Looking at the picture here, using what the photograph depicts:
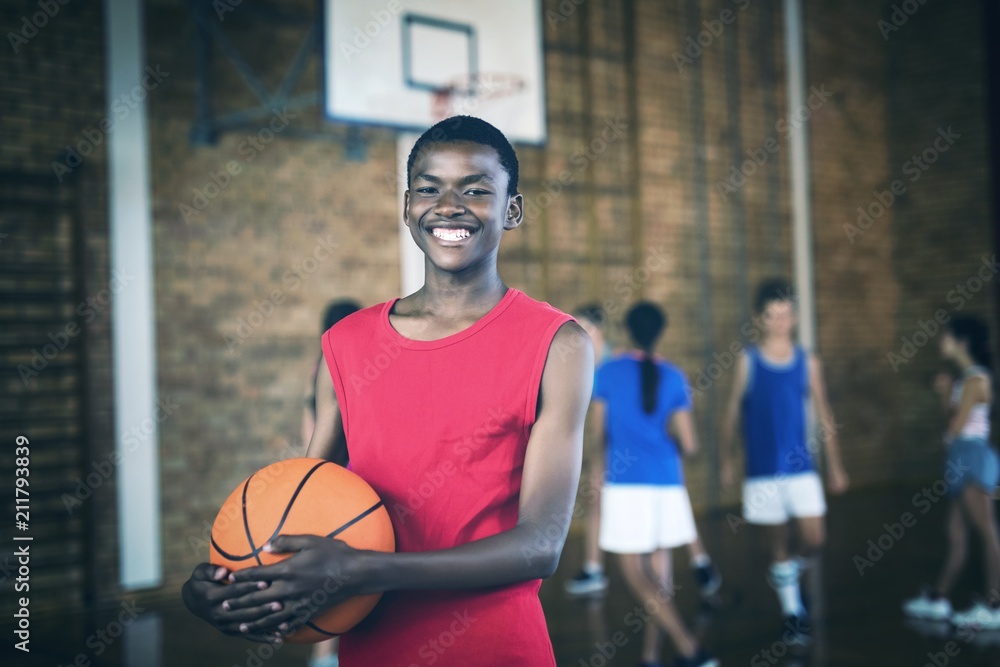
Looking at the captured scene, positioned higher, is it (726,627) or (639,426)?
(639,426)

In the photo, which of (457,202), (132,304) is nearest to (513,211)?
(457,202)

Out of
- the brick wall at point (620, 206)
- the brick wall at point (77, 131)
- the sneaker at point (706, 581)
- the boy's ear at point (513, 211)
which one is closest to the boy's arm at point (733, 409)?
the sneaker at point (706, 581)

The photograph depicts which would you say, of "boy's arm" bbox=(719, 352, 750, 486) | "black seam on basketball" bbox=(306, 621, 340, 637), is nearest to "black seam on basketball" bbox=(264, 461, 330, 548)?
"black seam on basketball" bbox=(306, 621, 340, 637)

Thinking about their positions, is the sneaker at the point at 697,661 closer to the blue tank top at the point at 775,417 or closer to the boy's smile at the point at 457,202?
the blue tank top at the point at 775,417

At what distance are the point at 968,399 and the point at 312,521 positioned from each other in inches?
170

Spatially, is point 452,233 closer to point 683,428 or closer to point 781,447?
point 683,428

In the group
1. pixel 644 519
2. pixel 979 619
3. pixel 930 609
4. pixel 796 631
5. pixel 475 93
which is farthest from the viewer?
pixel 475 93


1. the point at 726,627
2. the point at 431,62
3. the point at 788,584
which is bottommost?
the point at 726,627

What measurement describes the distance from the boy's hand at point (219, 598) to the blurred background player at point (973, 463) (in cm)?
429

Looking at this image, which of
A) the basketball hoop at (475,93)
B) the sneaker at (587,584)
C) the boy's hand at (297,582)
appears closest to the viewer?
the boy's hand at (297,582)

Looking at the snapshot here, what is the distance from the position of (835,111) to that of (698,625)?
7192 millimetres

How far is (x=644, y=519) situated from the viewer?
414cm

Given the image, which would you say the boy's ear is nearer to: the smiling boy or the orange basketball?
the smiling boy

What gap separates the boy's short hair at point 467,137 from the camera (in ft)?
4.63
